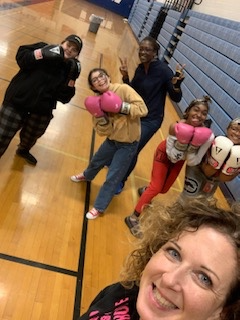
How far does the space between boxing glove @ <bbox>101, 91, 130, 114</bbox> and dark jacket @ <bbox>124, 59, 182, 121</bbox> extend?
691 mm

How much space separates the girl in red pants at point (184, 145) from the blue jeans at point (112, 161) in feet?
0.90

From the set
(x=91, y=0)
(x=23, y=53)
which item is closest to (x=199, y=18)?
(x=23, y=53)

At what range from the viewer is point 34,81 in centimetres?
319

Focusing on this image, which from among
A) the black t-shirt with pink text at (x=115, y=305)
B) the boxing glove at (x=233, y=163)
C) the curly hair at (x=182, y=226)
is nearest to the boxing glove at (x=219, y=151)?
the boxing glove at (x=233, y=163)

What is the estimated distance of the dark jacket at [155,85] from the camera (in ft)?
11.9

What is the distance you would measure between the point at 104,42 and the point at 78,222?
1197cm

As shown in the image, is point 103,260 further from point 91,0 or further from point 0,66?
point 91,0

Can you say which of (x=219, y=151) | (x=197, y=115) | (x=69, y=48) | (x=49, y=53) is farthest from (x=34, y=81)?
(x=219, y=151)

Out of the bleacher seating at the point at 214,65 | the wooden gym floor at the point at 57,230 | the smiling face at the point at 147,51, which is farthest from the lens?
the bleacher seating at the point at 214,65

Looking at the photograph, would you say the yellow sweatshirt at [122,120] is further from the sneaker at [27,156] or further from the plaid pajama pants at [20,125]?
the sneaker at [27,156]

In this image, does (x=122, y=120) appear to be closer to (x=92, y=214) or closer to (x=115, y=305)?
(x=92, y=214)

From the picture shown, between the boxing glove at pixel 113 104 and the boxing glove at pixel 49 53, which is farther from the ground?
the boxing glove at pixel 49 53

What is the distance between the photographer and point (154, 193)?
328 centimetres

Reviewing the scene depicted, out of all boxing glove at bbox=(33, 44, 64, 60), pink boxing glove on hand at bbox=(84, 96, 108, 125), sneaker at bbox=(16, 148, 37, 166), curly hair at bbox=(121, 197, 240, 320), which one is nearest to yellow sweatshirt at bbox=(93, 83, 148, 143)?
pink boxing glove on hand at bbox=(84, 96, 108, 125)
